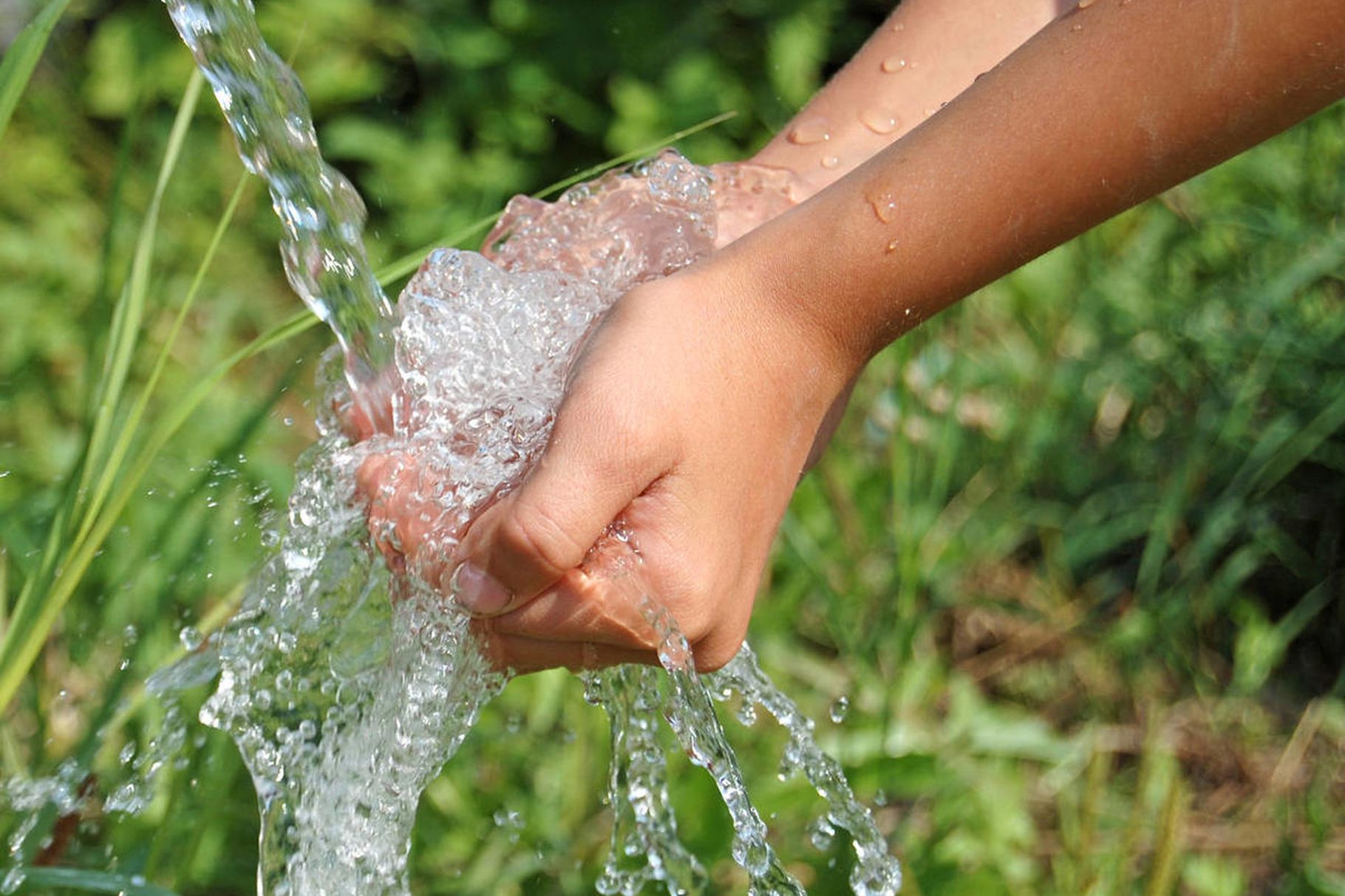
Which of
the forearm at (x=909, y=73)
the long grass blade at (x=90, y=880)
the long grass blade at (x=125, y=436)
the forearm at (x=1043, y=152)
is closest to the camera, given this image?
the forearm at (x=1043, y=152)

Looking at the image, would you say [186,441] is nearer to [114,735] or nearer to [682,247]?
[114,735]

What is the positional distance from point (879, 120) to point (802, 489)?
76 cm

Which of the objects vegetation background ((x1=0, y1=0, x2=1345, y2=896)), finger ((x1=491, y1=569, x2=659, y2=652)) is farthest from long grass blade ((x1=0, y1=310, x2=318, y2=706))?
finger ((x1=491, y1=569, x2=659, y2=652))

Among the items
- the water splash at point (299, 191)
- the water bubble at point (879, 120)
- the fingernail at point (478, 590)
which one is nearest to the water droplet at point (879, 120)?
the water bubble at point (879, 120)

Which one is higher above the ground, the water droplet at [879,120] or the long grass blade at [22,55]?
the long grass blade at [22,55]

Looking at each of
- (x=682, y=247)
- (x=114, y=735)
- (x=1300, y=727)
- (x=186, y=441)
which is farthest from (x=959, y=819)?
(x=186, y=441)

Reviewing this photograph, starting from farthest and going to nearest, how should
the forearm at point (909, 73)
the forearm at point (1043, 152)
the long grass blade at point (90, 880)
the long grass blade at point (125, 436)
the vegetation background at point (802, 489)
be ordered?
1. the vegetation background at point (802, 489)
2. the forearm at point (909, 73)
3. the long grass blade at point (125, 436)
4. the long grass blade at point (90, 880)
5. the forearm at point (1043, 152)

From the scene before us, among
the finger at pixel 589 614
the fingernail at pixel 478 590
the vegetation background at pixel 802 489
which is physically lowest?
the vegetation background at pixel 802 489

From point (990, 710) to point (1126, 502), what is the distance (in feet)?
1.20

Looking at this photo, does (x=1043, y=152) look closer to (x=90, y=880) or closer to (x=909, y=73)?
(x=909, y=73)

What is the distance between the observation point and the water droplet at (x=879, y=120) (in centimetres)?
124

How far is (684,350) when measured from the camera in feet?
3.19

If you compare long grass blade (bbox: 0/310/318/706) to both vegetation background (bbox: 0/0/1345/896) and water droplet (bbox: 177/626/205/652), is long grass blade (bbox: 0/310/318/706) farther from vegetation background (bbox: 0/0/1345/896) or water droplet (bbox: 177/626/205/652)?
water droplet (bbox: 177/626/205/652)

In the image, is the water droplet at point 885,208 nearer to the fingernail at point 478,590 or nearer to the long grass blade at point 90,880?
the fingernail at point 478,590
